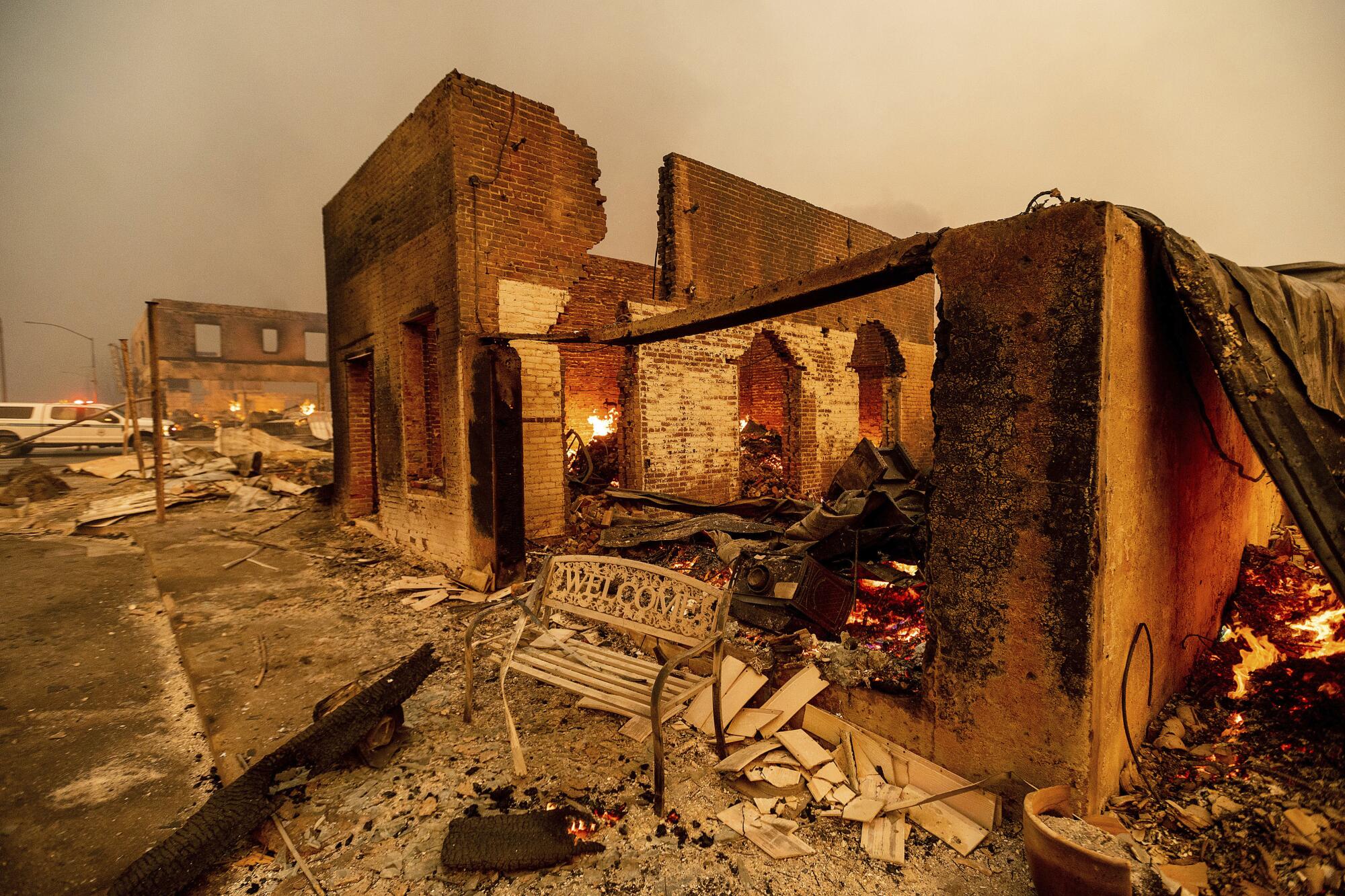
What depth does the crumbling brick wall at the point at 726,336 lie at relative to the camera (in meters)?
Result: 8.04

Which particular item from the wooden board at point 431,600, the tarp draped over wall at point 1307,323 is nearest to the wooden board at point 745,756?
the tarp draped over wall at point 1307,323

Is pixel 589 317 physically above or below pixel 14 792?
above

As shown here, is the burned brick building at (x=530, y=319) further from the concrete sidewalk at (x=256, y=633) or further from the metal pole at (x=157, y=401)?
the metal pole at (x=157, y=401)

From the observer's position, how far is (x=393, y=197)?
7188mm

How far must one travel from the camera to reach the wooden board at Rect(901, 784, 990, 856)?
2.29m

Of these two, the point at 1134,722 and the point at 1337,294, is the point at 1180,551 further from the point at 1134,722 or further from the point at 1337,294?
the point at 1337,294

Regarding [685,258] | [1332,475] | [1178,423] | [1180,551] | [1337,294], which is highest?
[685,258]

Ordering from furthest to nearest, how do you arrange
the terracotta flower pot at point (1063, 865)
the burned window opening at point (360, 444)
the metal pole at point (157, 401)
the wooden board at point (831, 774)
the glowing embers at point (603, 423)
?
the glowing embers at point (603, 423) → the burned window opening at point (360, 444) → the metal pole at point (157, 401) → the wooden board at point (831, 774) → the terracotta flower pot at point (1063, 865)

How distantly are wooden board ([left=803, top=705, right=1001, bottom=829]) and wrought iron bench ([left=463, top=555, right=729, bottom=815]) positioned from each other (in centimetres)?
58

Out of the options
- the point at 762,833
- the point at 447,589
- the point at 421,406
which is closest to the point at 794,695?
the point at 762,833

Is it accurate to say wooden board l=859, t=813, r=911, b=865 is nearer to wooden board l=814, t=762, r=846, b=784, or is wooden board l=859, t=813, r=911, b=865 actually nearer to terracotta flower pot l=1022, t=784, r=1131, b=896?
wooden board l=814, t=762, r=846, b=784

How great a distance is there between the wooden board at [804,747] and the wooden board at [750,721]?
10 cm

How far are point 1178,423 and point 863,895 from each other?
8.80 feet

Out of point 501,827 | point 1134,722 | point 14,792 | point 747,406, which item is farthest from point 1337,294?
point 747,406
